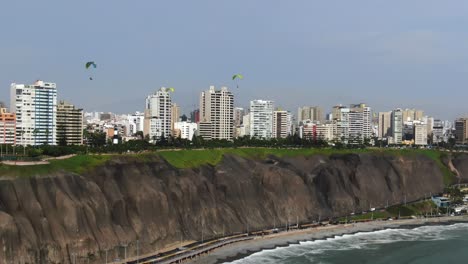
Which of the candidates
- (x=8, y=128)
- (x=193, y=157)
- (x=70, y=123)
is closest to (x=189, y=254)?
(x=193, y=157)

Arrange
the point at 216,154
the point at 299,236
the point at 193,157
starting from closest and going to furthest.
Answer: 1. the point at 299,236
2. the point at 193,157
3. the point at 216,154

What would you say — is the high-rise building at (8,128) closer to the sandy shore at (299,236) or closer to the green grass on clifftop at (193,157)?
the green grass on clifftop at (193,157)

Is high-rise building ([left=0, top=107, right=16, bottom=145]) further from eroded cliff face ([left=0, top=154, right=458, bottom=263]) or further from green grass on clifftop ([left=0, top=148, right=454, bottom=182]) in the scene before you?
eroded cliff face ([left=0, top=154, right=458, bottom=263])

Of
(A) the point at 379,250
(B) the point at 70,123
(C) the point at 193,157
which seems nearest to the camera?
(A) the point at 379,250

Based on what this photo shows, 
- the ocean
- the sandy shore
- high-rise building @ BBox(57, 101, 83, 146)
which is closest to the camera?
the sandy shore

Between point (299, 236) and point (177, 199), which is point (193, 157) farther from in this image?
point (299, 236)

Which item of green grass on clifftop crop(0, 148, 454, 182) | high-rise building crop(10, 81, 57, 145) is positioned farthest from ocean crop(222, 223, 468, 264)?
high-rise building crop(10, 81, 57, 145)

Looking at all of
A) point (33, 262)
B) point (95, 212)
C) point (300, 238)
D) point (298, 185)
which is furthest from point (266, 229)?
point (33, 262)
